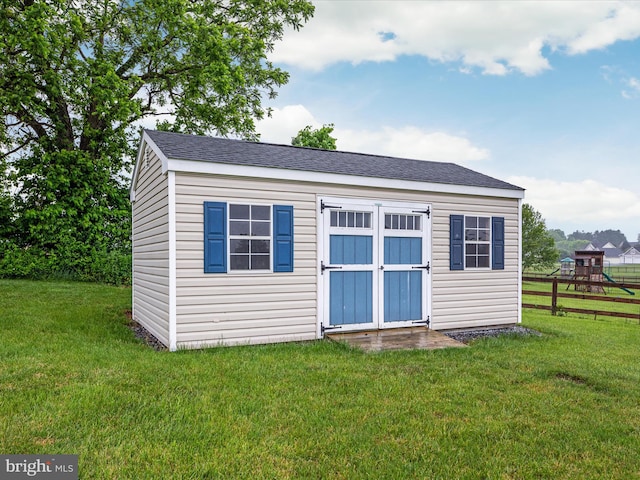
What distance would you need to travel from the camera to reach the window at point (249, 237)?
21.1 feet

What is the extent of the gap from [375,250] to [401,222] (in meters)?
0.75

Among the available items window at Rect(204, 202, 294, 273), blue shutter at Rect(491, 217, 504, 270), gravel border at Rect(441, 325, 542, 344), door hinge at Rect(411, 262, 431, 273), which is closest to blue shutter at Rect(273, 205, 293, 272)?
window at Rect(204, 202, 294, 273)

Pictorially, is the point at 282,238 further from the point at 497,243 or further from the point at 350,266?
the point at 497,243

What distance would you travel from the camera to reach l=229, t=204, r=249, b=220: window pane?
6.41 m

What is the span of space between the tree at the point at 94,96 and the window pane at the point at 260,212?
31.4 ft

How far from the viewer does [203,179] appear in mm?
6258

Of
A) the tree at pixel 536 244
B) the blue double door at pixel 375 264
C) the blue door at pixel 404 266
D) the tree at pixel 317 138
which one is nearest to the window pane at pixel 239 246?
the blue double door at pixel 375 264

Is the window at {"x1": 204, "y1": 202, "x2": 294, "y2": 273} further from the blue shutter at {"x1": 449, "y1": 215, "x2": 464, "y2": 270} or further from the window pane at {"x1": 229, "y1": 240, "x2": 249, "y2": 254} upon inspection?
the blue shutter at {"x1": 449, "y1": 215, "x2": 464, "y2": 270}

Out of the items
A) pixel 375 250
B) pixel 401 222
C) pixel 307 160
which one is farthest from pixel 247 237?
pixel 401 222

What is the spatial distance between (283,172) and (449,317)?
4179 mm

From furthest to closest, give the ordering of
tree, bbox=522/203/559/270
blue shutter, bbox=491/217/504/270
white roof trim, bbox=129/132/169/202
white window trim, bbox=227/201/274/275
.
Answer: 1. tree, bbox=522/203/559/270
2. blue shutter, bbox=491/217/504/270
3. white window trim, bbox=227/201/274/275
4. white roof trim, bbox=129/132/169/202

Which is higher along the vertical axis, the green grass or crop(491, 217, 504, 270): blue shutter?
crop(491, 217, 504, 270): blue shutter

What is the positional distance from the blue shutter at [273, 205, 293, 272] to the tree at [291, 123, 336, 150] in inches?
622

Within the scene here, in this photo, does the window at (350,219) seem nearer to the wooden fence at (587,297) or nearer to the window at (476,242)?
the window at (476,242)
